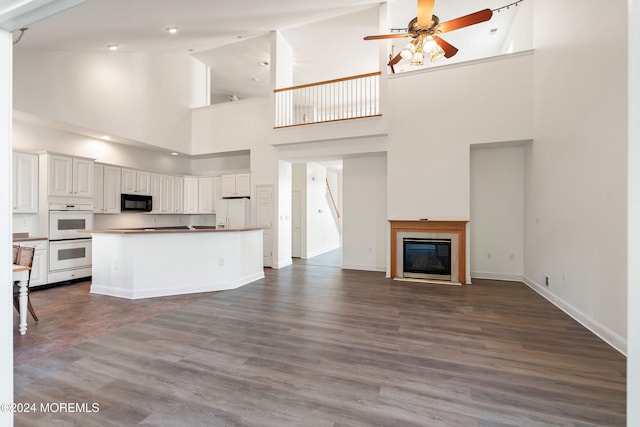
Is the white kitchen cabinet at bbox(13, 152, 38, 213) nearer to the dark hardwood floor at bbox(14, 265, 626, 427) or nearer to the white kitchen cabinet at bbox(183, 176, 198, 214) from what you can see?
the dark hardwood floor at bbox(14, 265, 626, 427)

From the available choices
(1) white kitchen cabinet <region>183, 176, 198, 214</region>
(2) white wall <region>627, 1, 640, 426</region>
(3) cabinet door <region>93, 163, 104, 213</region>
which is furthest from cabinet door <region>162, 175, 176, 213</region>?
(2) white wall <region>627, 1, 640, 426</region>

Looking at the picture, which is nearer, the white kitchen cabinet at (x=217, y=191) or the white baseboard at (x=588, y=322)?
the white baseboard at (x=588, y=322)

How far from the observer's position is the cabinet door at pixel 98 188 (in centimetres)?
609

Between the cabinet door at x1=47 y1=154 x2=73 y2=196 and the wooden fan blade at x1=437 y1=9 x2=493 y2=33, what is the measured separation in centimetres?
664

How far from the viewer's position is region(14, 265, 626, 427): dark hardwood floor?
6.20ft

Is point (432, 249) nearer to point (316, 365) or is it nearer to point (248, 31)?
point (316, 365)

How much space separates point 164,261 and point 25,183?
2.89m

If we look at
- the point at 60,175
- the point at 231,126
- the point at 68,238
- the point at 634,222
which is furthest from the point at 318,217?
the point at 634,222

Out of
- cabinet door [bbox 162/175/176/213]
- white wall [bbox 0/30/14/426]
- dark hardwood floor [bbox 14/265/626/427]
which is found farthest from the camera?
cabinet door [bbox 162/175/176/213]

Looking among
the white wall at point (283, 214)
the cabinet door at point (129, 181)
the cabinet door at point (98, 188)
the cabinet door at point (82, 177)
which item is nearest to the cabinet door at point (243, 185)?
the white wall at point (283, 214)

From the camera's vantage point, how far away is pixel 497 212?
19.2ft

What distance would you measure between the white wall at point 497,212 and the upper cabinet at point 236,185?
17.2 ft

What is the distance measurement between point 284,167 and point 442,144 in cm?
362

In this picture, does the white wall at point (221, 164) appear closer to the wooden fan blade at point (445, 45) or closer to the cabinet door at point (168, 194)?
the cabinet door at point (168, 194)
